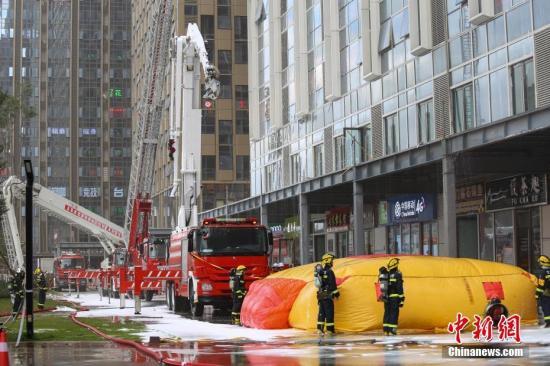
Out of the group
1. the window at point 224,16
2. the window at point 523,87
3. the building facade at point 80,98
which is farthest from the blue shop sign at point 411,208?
the building facade at point 80,98

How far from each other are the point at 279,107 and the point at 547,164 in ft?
75.3

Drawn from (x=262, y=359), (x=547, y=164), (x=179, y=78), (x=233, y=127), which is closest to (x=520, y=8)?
(x=547, y=164)

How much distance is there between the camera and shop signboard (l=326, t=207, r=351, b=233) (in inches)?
1735

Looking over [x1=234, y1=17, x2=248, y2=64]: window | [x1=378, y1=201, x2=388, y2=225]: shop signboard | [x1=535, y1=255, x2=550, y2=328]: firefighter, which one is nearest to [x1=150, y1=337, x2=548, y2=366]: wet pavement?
[x1=535, y1=255, x2=550, y2=328]: firefighter

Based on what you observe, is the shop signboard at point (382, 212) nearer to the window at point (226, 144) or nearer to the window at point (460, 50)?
the window at point (460, 50)

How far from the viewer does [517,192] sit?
2880 centimetres

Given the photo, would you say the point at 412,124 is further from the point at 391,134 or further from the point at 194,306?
the point at 194,306

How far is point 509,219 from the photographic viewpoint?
29.5 meters

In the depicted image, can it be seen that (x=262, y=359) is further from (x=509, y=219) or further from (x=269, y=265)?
(x=509, y=219)

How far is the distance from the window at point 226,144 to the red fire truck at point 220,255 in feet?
161

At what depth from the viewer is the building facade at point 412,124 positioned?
25.1m

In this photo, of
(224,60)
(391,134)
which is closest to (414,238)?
(391,134)

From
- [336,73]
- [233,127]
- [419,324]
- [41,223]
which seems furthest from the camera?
[41,223]

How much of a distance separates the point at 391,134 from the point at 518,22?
950 centimetres
